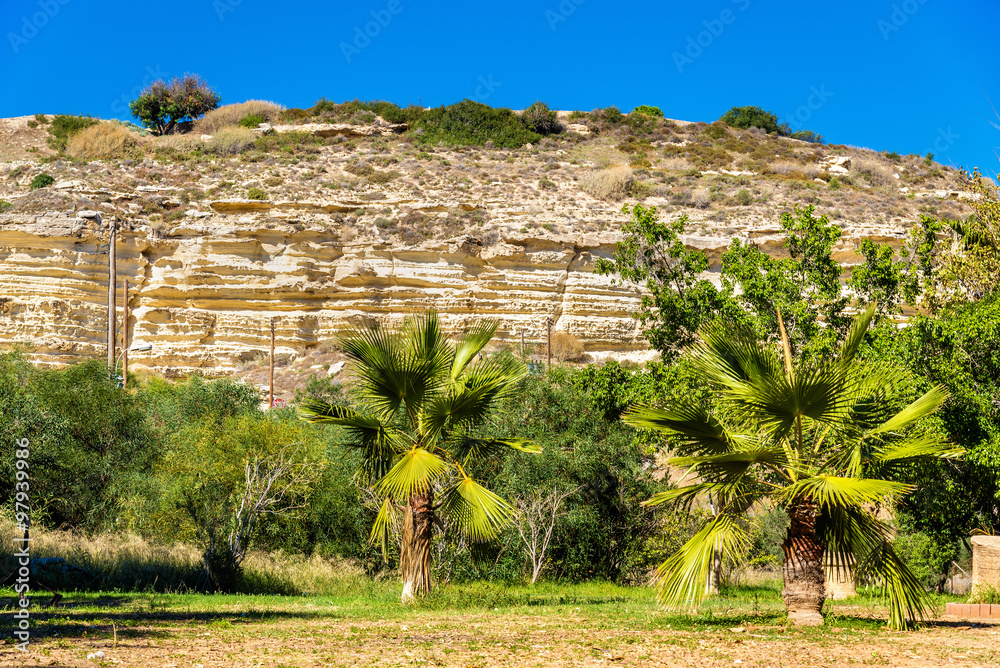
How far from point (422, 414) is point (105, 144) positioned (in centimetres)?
4027

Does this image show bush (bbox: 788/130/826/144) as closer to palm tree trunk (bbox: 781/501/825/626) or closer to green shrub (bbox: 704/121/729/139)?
green shrub (bbox: 704/121/729/139)

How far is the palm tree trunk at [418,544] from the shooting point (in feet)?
38.3

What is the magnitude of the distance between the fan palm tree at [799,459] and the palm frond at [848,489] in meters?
0.01

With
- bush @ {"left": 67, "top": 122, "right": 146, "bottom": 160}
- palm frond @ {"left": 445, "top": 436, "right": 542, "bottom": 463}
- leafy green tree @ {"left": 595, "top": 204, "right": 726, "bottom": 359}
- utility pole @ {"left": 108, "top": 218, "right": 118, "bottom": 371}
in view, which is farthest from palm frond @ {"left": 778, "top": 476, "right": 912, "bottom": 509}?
bush @ {"left": 67, "top": 122, "right": 146, "bottom": 160}

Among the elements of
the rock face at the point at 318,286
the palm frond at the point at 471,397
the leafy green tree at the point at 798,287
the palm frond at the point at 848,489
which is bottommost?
the palm frond at the point at 848,489

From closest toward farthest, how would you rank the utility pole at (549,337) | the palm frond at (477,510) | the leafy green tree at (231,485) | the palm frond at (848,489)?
the palm frond at (848,489)
the palm frond at (477,510)
the leafy green tree at (231,485)
the utility pole at (549,337)

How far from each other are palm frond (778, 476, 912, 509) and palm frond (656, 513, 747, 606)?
0.75m

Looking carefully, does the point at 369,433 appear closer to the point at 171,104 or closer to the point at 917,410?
the point at 917,410

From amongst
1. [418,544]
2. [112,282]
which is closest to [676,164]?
[112,282]

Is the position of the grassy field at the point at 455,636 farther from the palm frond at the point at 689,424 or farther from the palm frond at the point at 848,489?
the palm frond at the point at 689,424

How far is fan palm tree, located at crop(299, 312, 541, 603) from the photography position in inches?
435

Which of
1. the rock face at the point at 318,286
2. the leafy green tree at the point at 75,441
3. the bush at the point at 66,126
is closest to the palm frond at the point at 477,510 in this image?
the leafy green tree at the point at 75,441

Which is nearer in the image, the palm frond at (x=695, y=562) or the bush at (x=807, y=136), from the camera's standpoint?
the palm frond at (x=695, y=562)

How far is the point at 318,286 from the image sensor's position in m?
35.6
